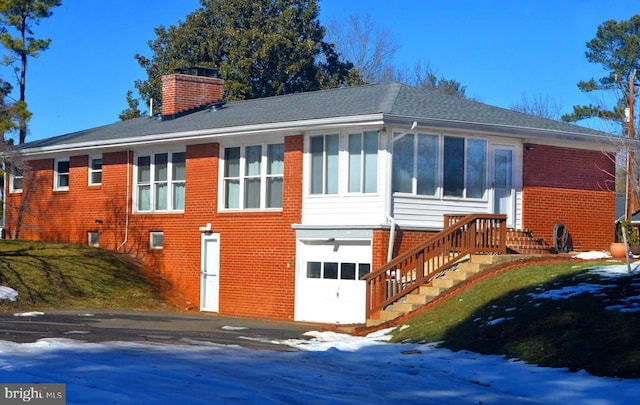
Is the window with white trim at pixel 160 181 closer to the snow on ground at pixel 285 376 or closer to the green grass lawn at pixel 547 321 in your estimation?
the green grass lawn at pixel 547 321

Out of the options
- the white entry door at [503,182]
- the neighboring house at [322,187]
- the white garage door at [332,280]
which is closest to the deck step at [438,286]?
the neighboring house at [322,187]

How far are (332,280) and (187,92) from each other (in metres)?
11.0

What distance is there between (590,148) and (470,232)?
272 inches

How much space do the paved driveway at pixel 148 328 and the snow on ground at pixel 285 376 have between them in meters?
1.43

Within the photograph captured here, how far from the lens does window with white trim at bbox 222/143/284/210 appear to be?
2677 centimetres

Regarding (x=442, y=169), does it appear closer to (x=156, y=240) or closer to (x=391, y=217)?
(x=391, y=217)

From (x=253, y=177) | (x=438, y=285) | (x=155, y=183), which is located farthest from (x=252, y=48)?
(x=438, y=285)

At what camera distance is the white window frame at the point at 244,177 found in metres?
26.9

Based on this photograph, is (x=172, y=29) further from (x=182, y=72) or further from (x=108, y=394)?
(x=108, y=394)

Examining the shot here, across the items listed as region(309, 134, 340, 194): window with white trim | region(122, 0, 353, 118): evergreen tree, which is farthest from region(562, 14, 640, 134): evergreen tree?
region(309, 134, 340, 194): window with white trim

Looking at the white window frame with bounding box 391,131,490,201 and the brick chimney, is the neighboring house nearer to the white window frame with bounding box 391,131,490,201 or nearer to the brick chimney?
the white window frame with bounding box 391,131,490,201

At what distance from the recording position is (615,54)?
179 ft

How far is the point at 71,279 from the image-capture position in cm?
2780

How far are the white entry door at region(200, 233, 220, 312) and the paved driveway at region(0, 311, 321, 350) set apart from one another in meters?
2.20
